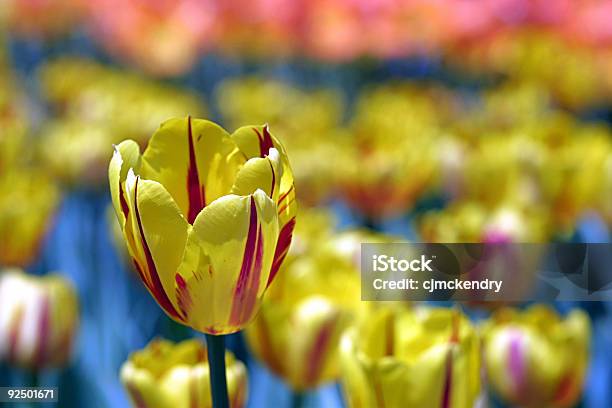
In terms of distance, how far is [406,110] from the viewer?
1244 millimetres

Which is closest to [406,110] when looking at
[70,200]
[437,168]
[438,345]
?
[437,168]

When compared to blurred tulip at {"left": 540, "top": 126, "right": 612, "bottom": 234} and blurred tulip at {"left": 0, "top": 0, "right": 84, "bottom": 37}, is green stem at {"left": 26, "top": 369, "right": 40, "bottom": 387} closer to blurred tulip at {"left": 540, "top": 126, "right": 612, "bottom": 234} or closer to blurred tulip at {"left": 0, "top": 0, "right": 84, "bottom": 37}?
blurred tulip at {"left": 540, "top": 126, "right": 612, "bottom": 234}

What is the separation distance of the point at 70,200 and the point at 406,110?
1.53 ft

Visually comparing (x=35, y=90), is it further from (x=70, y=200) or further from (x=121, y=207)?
(x=121, y=207)

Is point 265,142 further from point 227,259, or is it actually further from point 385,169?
point 385,169

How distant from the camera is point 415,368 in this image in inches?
15.2

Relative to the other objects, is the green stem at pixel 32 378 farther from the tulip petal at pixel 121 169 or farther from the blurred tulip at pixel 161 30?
the blurred tulip at pixel 161 30

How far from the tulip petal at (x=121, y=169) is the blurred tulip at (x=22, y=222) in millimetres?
381

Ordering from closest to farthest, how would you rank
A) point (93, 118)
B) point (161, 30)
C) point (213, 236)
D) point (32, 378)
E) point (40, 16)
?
point (213, 236) → point (32, 378) → point (93, 118) → point (161, 30) → point (40, 16)

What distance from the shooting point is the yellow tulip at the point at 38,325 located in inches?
23.0

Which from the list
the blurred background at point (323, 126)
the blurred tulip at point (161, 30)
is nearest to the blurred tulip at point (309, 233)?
the blurred background at point (323, 126)

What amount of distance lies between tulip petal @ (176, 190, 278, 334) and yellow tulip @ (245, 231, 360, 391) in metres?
0.14

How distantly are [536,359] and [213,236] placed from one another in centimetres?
26

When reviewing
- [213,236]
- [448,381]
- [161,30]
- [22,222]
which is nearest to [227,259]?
[213,236]
